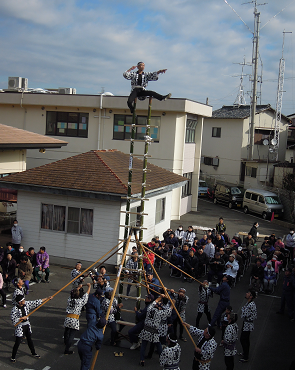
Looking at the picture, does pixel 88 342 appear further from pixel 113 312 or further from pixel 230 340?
pixel 230 340

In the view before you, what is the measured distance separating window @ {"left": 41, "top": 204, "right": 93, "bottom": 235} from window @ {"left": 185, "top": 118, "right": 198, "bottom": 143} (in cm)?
1401

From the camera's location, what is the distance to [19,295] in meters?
8.84

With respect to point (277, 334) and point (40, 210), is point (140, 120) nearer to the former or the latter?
point (40, 210)

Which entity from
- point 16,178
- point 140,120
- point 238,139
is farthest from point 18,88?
point 238,139

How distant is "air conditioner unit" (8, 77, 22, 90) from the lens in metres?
29.8

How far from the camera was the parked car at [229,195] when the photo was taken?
107 ft

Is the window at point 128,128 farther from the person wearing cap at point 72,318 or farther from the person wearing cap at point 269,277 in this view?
the person wearing cap at point 72,318

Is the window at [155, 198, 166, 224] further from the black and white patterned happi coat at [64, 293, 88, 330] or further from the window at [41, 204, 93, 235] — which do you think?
the black and white patterned happi coat at [64, 293, 88, 330]

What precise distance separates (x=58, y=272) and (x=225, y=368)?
8090 millimetres

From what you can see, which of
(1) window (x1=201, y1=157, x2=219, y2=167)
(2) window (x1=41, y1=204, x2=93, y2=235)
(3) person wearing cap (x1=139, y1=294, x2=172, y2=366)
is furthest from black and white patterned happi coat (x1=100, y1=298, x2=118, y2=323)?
(1) window (x1=201, y1=157, x2=219, y2=167)

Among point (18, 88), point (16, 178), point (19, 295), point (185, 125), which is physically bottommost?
point (19, 295)

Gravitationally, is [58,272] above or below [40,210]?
below

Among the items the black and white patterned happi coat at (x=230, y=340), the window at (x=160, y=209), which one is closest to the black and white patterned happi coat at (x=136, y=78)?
the black and white patterned happi coat at (x=230, y=340)

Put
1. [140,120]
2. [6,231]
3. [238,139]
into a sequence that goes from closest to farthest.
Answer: [6,231] < [140,120] < [238,139]
